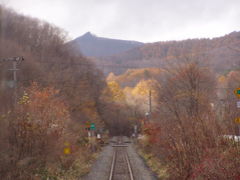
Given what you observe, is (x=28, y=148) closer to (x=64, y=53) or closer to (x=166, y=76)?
(x=166, y=76)

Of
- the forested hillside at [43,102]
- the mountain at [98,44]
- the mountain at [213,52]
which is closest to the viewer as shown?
the forested hillside at [43,102]

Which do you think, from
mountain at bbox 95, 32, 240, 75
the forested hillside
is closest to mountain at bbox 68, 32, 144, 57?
the forested hillside

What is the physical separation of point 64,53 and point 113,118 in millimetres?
23080

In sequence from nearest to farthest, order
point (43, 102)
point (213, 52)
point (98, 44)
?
point (43, 102) → point (213, 52) → point (98, 44)

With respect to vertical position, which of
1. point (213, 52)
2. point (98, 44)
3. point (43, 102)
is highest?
point (98, 44)

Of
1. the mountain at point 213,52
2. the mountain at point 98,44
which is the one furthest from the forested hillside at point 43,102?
the mountain at point 98,44

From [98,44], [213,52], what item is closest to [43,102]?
[213,52]

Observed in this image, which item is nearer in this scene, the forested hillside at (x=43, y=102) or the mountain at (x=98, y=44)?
the forested hillside at (x=43, y=102)

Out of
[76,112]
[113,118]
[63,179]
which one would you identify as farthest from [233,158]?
[113,118]

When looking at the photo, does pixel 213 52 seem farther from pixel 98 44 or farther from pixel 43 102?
pixel 98 44

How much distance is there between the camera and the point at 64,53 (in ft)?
179

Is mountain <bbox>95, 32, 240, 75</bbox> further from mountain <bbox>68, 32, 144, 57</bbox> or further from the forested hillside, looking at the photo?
mountain <bbox>68, 32, 144, 57</bbox>

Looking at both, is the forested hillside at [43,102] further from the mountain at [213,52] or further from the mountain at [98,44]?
the mountain at [98,44]

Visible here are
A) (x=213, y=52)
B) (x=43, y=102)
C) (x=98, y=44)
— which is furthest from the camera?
(x=98, y=44)
